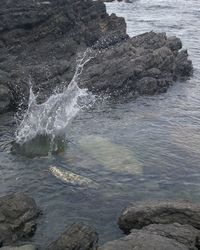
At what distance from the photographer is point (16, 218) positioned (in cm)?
1549

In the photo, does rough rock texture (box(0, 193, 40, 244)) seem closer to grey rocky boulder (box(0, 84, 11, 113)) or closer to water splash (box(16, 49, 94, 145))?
water splash (box(16, 49, 94, 145))

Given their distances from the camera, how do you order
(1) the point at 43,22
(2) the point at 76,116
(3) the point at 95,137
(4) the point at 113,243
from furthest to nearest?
(1) the point at 43,22 < (2) the point at 76,116 < (3) the point at 95,137 < (4) the point at 113,243

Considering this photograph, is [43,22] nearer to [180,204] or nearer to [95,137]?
[95,137]

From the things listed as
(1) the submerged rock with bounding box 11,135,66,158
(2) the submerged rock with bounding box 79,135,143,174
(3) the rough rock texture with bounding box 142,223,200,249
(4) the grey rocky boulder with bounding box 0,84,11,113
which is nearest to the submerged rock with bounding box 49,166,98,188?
(2) the submerged rock with bounding box 79,135,143,174

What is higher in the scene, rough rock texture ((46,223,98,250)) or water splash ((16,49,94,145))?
rough rock texture ((46,223,98,250))

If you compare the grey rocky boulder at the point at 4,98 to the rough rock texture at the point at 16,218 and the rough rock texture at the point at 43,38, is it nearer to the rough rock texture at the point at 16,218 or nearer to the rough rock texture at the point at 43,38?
the rough rock texture at the point at 43,38

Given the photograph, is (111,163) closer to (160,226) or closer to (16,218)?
(16,218)

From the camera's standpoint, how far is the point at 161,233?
13.7 m

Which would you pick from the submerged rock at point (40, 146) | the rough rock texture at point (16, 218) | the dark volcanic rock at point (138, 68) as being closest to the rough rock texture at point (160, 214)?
the rough rock texture at point (16, 218)

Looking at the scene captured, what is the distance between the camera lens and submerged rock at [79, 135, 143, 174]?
2077 centimetres

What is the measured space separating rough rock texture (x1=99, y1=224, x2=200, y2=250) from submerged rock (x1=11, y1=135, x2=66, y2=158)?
8.98 metres

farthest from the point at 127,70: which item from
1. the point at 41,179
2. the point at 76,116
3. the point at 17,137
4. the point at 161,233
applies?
the point at 161,233

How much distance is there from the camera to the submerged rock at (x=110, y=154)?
20766 mm

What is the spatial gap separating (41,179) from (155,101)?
43.5 ft
